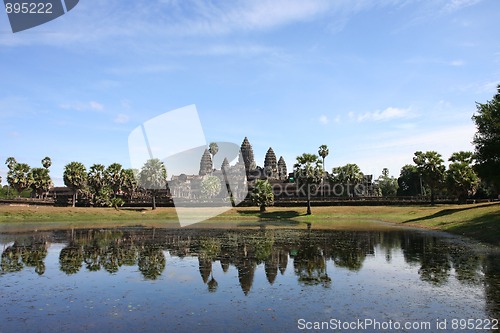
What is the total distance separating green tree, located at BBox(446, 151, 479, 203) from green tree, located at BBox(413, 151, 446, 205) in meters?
3.79

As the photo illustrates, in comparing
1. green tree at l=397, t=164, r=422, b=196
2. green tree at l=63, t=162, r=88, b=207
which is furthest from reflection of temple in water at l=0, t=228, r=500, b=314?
green tree at l=397, t=164, r=422, b=196

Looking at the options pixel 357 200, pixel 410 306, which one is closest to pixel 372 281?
pixel 410 306

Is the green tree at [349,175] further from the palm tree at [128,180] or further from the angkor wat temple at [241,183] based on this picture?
the palm tree at [128,180]

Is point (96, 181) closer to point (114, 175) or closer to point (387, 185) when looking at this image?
point (114, 175)

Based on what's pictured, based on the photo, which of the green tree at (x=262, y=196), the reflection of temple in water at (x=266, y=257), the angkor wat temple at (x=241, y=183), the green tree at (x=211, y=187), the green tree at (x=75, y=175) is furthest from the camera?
the angkor wat temple at (x=241, y=183)

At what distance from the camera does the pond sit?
14.3 meters

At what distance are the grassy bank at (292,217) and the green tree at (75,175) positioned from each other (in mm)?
16770

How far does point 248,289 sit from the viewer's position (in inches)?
778

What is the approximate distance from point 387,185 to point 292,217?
10168 cm

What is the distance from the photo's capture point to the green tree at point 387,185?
545 ft

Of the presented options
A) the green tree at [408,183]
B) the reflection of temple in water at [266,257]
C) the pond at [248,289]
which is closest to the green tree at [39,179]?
the reflection of temple in water at [266,257]

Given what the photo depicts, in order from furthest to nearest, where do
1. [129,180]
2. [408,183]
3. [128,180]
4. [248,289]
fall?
[408,183] → [129,180] → [128,180] → [248,289]

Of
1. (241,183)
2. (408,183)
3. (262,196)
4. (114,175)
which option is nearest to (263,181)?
(262,196)

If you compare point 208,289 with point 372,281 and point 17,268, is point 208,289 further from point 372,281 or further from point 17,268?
point 17,268
